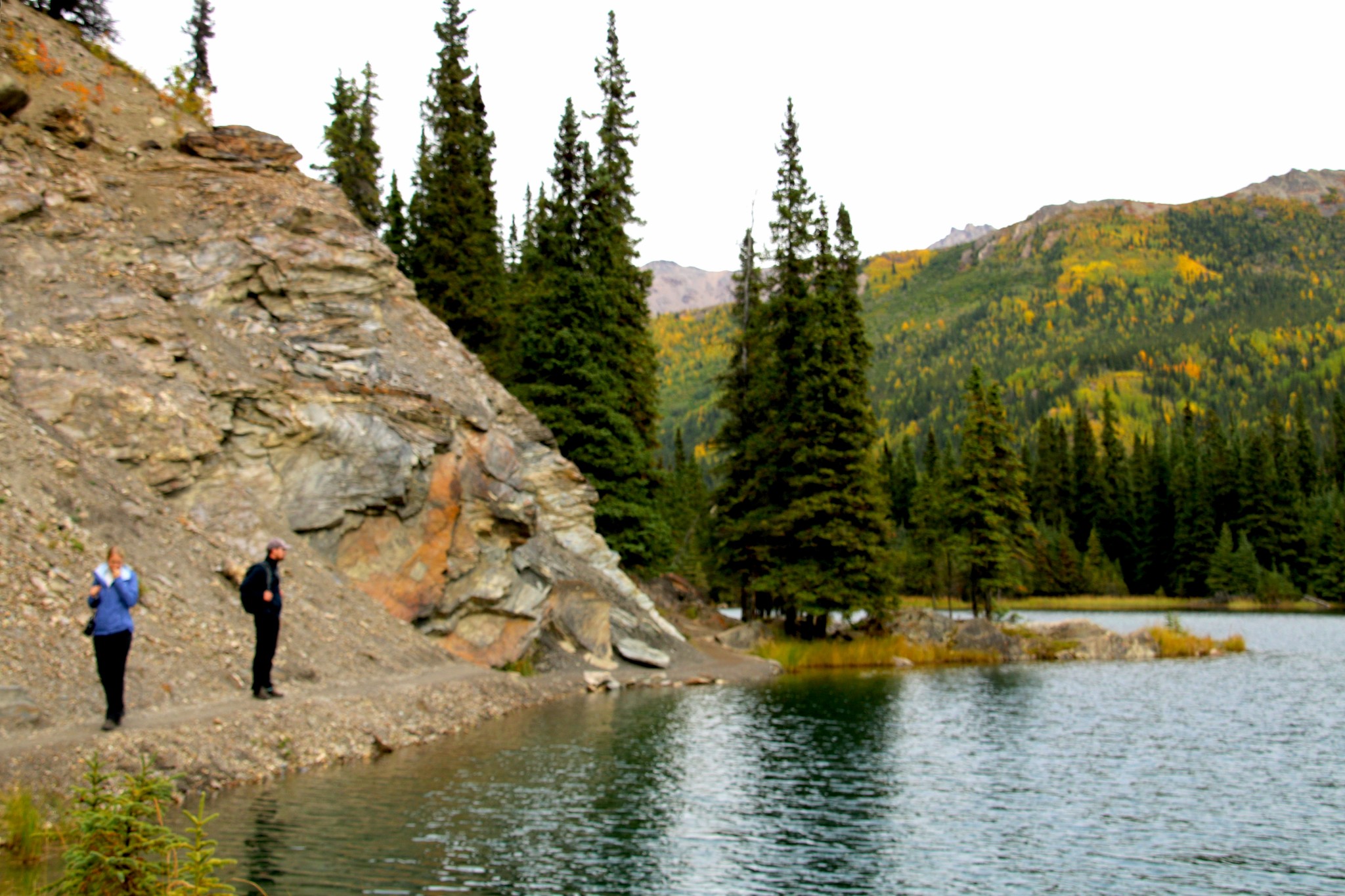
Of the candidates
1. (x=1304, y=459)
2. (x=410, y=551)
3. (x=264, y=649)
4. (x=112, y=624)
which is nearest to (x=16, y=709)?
(x=112, y=624)

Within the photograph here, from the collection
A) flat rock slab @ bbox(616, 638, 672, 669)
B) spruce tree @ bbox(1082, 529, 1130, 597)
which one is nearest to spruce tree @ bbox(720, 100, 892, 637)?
flat rock slab @ bbox(616, 638, 672, 669)

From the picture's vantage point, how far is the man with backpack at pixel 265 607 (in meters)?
15.2

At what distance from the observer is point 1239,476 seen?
3745 inches

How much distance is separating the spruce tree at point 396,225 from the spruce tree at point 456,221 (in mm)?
673

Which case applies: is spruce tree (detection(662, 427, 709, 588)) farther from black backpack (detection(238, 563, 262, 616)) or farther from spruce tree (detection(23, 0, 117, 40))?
black backpack (detection(238, 563, 262, 616))

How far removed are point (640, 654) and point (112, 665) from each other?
18.5 m

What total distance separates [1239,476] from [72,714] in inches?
4063

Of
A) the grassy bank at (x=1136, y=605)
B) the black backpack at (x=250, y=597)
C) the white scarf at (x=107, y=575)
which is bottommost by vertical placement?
the grassy bank at (x=1136, y=605)

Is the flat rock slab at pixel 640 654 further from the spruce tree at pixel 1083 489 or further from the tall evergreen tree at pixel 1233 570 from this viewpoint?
the spruce tree at pixel 1083 489

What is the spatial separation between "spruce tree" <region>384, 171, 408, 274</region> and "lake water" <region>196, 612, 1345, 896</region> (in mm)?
30146

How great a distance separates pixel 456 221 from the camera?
41.6 metres

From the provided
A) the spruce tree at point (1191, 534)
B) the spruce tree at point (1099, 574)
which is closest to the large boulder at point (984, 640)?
the spruce tree at point (1099, 574)

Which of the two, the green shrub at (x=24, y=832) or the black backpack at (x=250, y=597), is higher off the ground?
the black backpack at (x=250, y=597)

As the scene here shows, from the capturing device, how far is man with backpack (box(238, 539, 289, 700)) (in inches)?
600
